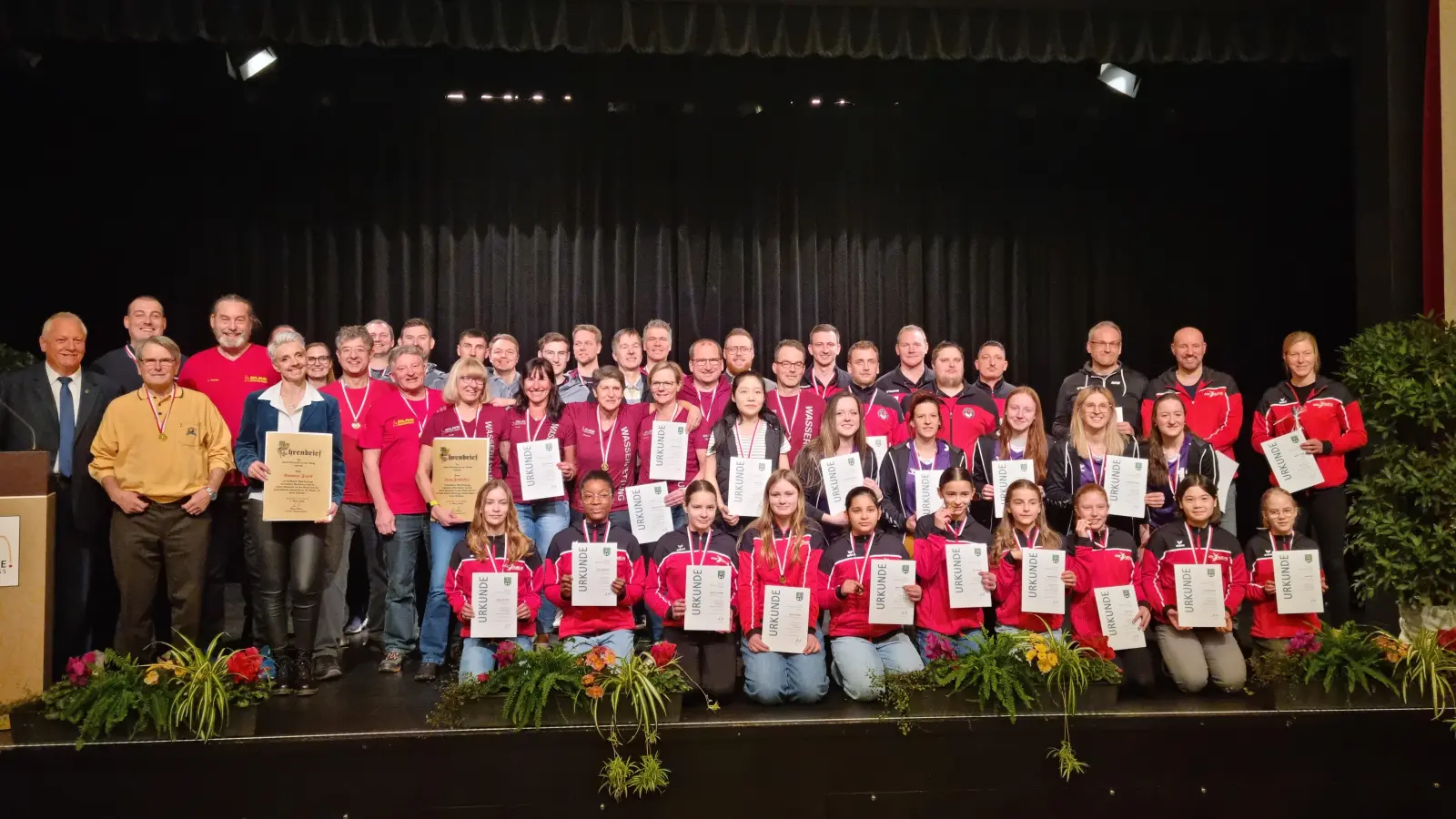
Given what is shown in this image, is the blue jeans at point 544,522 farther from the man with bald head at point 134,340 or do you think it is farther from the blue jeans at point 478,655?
the man with bald head at point 134,340

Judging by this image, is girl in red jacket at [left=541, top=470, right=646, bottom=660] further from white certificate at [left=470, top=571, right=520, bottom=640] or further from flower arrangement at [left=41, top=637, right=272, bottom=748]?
flower arrangement at [left=41, top=637, right=272, bottom=748]

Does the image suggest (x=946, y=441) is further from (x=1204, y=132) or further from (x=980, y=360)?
(x=1204, y=132)

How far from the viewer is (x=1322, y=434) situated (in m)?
5.98

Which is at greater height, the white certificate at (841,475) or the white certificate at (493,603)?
the white certificate at (841,475)

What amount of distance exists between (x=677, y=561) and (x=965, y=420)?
202 cm

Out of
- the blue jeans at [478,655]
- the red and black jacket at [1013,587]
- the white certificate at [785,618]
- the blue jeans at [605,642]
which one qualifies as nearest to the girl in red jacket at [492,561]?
the blue jeans at [478,655]

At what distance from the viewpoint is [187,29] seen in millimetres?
6418

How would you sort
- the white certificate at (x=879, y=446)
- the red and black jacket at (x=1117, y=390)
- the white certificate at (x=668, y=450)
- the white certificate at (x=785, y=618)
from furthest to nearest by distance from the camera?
the red and black jacket at (x=1117, y=390) < the white certificate at (x=879, y=446) < the white certificate at (x=668, y=450) < the white certificate at (x=785, y=618)

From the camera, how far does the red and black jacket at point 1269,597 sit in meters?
5.08

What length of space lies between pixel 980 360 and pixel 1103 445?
3.10 ft

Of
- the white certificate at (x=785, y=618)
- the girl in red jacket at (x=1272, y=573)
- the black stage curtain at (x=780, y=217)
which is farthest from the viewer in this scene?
the black stage curtain at (x=780, y=217)

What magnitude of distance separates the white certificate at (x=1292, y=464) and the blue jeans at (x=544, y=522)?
4002 millimetres

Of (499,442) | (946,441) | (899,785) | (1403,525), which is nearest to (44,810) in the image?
(499,442)

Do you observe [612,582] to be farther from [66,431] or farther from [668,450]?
[66,431]
